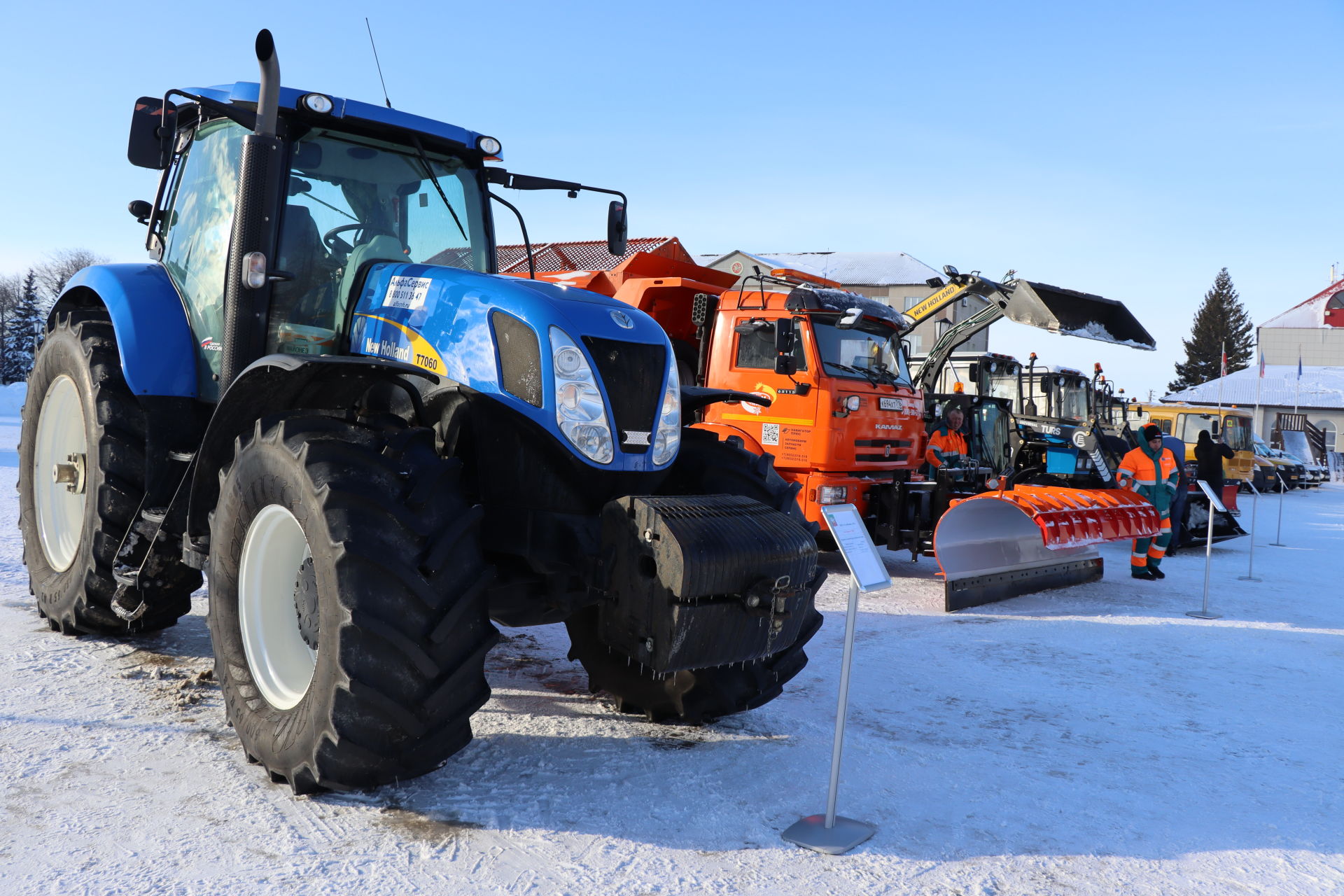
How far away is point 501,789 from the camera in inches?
131

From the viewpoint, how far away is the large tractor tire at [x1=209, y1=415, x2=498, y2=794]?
9.47ft

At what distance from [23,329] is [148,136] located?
57.6 meters

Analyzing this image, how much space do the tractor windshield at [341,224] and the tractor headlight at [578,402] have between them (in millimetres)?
1241

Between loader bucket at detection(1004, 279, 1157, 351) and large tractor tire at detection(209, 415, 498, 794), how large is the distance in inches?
353

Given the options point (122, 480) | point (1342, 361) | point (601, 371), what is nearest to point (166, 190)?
point (122, 480)

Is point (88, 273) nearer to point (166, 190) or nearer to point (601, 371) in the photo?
point (166, 190)

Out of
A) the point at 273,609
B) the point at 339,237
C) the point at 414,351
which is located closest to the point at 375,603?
the point at 273,609

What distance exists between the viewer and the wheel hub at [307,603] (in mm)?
3350

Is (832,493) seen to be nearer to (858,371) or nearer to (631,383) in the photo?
(858,371)

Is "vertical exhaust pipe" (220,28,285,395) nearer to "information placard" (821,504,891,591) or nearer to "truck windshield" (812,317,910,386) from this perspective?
"information placard" (821,504,891,591)

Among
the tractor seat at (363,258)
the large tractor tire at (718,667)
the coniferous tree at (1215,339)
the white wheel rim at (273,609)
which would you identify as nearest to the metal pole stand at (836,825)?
the large tractor tire at (718,667)

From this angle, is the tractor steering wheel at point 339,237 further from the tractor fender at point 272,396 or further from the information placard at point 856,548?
the information placard at point 856,548

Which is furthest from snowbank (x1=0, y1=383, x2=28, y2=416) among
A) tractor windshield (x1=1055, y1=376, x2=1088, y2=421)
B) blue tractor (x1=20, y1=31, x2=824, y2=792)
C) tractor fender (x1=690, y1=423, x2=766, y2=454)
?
blue tractor (x1=20, y1=31, x2=824, y2=792)

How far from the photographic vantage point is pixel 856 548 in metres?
3.31
